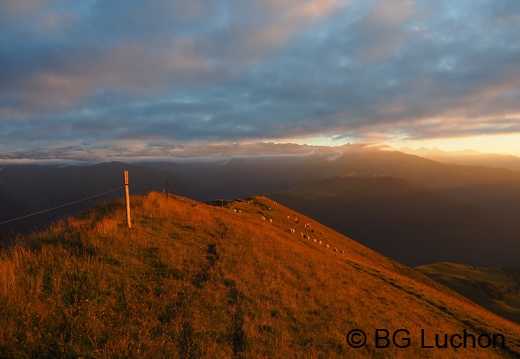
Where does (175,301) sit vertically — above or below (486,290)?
above

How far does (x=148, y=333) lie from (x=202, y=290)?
315 cm

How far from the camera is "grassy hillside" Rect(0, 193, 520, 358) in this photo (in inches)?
272

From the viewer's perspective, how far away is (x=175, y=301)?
921 cm

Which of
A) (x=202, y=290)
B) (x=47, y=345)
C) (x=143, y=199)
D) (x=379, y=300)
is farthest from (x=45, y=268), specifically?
(x=379, y=300)

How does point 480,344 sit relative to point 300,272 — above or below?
below

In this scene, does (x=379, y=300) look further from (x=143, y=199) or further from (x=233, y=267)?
(x=143, y=199)

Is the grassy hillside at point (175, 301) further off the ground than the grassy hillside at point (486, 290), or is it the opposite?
the grassy hillside at point (175, 301)

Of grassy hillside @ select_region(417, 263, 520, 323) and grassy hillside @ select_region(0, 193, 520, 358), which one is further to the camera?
grassy hillside @ select_region(417, 263, 520, 323)

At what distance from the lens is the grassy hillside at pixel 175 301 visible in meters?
6.92

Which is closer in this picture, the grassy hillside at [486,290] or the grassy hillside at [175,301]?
the grassy hillside at [175,301]

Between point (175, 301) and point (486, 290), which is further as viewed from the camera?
point (486, 290)

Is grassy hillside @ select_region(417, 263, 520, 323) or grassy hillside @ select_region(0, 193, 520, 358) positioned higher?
grassy hillside @ select_region(0, 193, 520, 358)

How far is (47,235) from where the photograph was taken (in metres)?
12.0

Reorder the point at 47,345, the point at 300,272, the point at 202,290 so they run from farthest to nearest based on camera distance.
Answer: the point at 300,272
the point at 202,290
the point at 47,345
